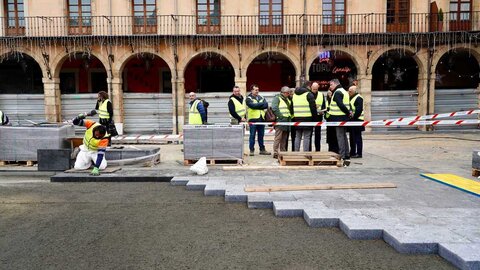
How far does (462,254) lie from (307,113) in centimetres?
664

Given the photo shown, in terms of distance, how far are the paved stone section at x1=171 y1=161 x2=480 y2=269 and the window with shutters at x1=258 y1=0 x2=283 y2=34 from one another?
1284cm

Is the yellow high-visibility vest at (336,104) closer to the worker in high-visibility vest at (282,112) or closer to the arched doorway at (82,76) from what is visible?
the worker in high-visibility vest at (282,112)

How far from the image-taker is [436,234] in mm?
4672

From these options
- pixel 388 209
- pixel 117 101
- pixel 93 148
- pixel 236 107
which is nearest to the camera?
pixel 388 209

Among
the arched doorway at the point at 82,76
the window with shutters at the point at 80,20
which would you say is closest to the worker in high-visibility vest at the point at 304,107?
the window with shutters at the point at 80,20

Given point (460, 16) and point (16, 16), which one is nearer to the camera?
point (460, 16)

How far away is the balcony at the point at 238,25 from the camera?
796 inches

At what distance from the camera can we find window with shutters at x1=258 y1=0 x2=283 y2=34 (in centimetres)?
2039

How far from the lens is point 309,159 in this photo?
31.4ft

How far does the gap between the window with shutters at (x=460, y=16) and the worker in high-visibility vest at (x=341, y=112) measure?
13.3 m

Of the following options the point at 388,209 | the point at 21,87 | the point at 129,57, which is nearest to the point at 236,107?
the point at 388,209

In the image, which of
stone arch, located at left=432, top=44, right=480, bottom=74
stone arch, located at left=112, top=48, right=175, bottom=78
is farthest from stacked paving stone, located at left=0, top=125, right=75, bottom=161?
stone arch, located at left=432, top=44, right=480, bottom=74

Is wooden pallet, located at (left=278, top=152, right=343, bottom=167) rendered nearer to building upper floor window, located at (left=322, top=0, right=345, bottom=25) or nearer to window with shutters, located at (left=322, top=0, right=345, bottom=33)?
window with shutters, located at (left=322, top=0, right=345, bottom=33)

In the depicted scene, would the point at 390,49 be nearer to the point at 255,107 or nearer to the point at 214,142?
the point at 255,107
